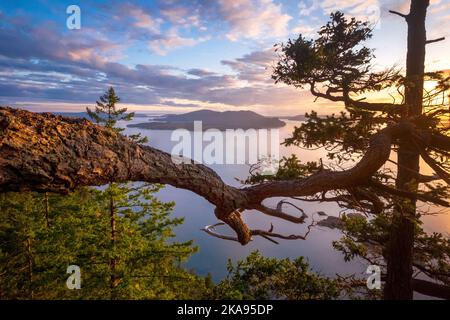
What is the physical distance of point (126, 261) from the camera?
9164 mm

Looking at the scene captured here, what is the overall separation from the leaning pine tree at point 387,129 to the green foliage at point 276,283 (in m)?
1.86

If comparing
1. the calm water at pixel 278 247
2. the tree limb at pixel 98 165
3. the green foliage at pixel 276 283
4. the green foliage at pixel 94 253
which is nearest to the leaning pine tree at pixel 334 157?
the tree limb at pixel 98 165

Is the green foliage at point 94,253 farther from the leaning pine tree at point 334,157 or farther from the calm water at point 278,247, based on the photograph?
the calm water at point 278,247

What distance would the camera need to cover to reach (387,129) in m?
4.43

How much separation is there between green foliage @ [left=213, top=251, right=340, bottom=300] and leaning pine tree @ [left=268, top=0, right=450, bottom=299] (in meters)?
1.86

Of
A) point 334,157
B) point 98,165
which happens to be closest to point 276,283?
point 334,157

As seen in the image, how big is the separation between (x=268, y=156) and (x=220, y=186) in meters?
2.23

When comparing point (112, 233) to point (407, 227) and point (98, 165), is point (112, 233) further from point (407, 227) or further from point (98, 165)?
point (407, 227)

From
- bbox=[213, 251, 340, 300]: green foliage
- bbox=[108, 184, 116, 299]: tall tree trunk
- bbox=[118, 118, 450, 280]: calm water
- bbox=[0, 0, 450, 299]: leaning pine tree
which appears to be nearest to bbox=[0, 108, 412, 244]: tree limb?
bbox=[0, 0, 450, 299]: leaning pine tree

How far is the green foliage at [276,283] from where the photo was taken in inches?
232

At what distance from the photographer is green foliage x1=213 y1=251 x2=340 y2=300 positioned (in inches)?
232

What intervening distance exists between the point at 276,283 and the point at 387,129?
4.31 m
